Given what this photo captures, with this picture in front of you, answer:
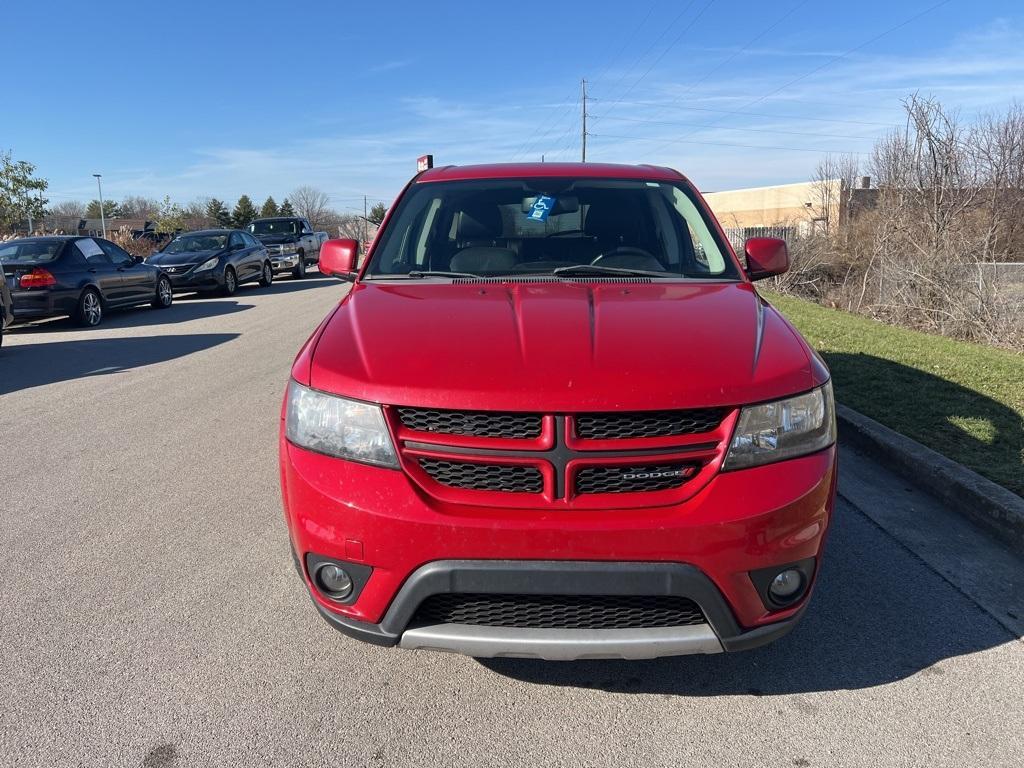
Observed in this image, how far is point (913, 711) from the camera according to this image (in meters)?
2.57

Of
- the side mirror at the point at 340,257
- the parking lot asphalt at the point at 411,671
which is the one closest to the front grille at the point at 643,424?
the parking lot asphalt at the point at 411,671

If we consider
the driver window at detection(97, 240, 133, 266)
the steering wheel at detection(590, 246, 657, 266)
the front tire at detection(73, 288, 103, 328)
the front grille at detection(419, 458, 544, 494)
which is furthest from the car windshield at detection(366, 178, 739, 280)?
the driver window at detection(97, 240, 133, 266)

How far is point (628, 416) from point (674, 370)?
221 millimetres

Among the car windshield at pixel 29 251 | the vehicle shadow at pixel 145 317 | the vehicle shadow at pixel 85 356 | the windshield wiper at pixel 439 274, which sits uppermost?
the car windshield at pixel 29 251

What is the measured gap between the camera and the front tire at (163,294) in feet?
50.6

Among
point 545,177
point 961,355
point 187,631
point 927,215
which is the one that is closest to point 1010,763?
point 187,631

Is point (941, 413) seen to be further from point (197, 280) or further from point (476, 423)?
point (197, 280)

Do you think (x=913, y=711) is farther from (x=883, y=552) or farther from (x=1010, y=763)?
(x=883, y=552)

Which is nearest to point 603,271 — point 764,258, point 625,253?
point 625,253

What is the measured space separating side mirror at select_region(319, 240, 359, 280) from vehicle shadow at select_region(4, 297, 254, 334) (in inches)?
390

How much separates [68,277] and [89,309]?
613mm

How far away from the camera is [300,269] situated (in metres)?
25.1

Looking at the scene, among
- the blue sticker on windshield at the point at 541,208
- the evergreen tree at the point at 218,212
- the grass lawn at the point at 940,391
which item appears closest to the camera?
the blue sticker on windshield at the point at 541,208

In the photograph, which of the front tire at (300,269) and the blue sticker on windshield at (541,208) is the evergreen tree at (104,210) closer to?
the front tire at (300,269)
